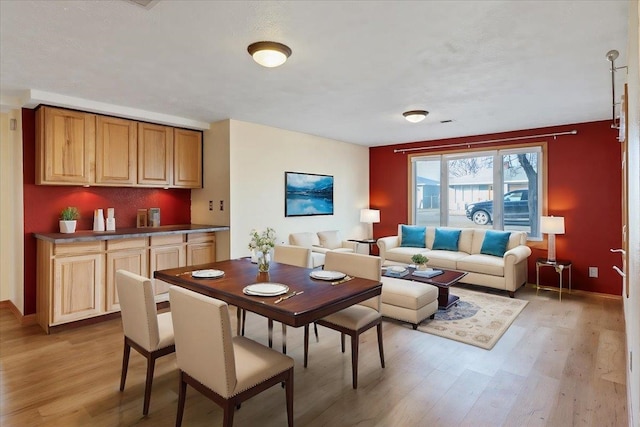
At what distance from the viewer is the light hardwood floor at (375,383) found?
85.0 inches

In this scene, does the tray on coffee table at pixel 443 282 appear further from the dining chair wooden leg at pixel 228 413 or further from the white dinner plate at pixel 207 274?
the dining chair wooden leg at pixel 228 413

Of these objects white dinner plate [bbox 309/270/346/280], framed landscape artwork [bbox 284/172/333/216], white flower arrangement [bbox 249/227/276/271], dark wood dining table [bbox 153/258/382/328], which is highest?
framed landscape artwork [bbox 284/172/333/216]

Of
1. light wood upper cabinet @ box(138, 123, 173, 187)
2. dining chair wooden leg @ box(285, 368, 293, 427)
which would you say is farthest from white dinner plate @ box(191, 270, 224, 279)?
light wood upper cabinet @ box(138, 123, 173, 187)

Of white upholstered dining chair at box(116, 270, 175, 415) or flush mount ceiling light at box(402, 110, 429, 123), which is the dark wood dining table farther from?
flush mount ceiling light at box(402, 110, 429, 123)

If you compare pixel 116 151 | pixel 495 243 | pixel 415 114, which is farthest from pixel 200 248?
pixel 495 243

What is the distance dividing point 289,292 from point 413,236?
4.38m

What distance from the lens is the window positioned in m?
5.54

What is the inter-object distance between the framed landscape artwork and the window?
173 cm

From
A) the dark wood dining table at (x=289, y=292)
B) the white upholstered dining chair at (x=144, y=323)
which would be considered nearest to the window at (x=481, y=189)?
the dark wood dining table at (x=289, y=292)

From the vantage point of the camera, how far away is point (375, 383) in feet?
8.37

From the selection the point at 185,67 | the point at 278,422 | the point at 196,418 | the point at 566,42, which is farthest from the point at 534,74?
the point at 196,418

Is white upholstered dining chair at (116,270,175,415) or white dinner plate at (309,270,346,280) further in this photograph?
white dinner plate at (309,270,346,280)

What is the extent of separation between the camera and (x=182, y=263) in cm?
446

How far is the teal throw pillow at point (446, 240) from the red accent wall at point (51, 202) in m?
4.42
